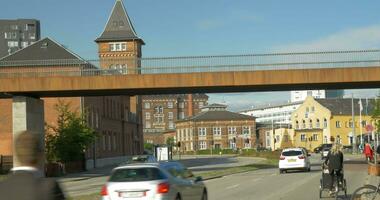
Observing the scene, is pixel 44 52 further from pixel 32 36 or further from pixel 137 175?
pixel 32 36

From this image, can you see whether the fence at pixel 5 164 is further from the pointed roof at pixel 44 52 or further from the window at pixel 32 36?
the window at pixel 32 36

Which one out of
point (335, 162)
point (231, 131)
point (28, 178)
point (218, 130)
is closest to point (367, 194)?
point (335, 162)

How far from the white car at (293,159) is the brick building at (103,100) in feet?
39.6

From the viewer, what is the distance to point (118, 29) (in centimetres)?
12150

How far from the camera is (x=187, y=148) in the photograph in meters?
164

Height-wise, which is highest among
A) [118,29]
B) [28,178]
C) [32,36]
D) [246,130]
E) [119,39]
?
[32,36]

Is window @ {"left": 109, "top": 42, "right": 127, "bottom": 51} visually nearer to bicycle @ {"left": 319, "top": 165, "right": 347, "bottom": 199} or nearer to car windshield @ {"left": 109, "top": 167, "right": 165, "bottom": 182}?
bicycle @ {"left": 319, "top": 165, "right": 347, "bottom": 199}

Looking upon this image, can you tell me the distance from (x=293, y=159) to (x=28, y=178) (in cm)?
3884

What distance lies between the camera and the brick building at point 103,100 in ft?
181

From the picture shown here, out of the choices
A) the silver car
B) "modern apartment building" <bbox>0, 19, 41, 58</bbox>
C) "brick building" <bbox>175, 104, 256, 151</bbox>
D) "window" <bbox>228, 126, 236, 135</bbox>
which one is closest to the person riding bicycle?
the silver car

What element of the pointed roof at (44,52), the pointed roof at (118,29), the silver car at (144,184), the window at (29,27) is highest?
the window at (29,27)

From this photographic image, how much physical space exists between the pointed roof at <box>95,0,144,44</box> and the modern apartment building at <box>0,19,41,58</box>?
5383 centimetres

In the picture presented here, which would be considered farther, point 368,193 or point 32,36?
point 32,36

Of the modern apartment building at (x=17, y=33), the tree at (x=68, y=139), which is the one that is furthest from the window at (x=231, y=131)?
the tree at (x=68, y=139)
